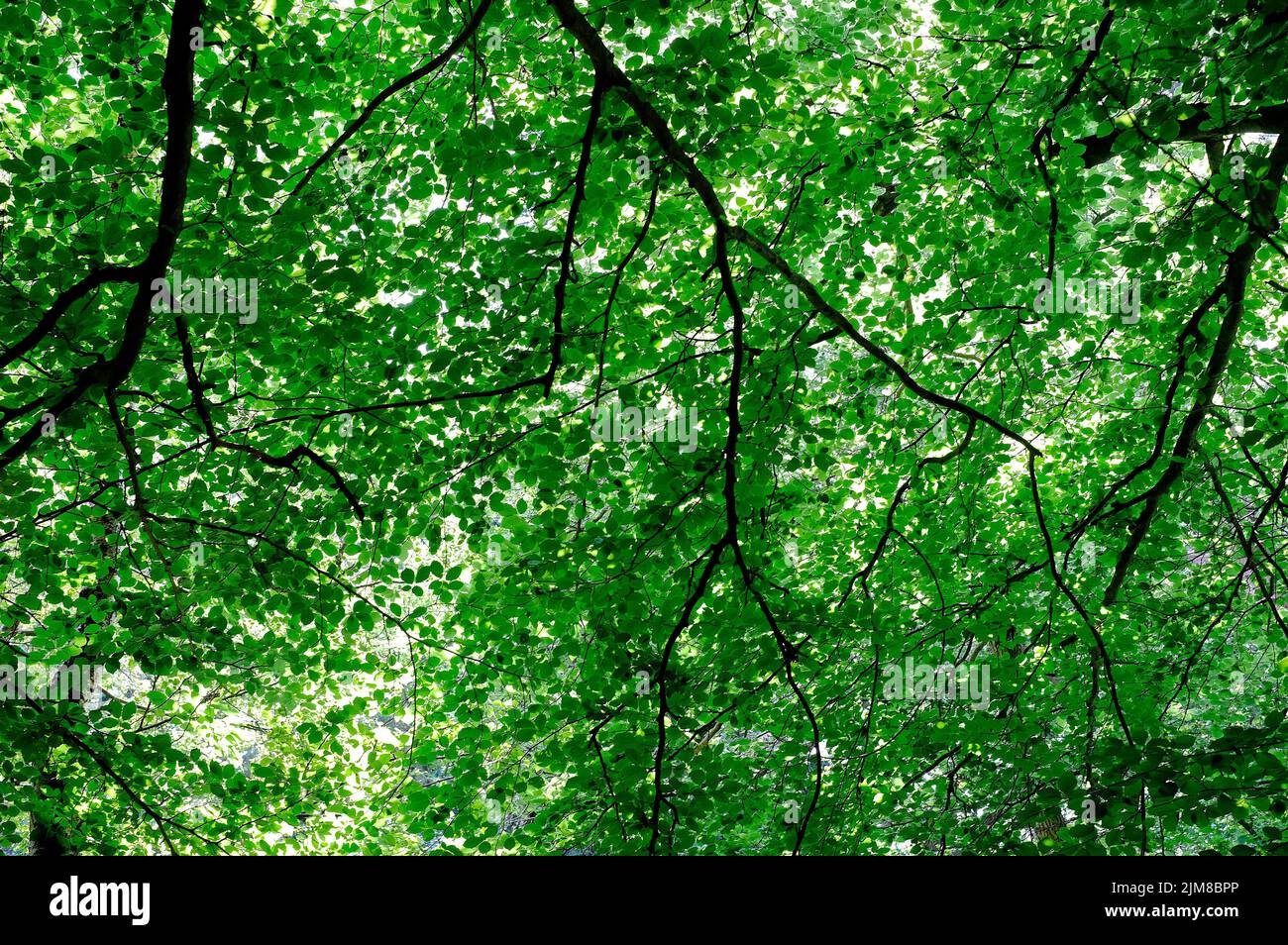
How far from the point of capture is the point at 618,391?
5.32 m

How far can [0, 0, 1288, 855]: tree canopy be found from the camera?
4.21 metres

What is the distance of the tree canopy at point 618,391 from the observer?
4215 mm
